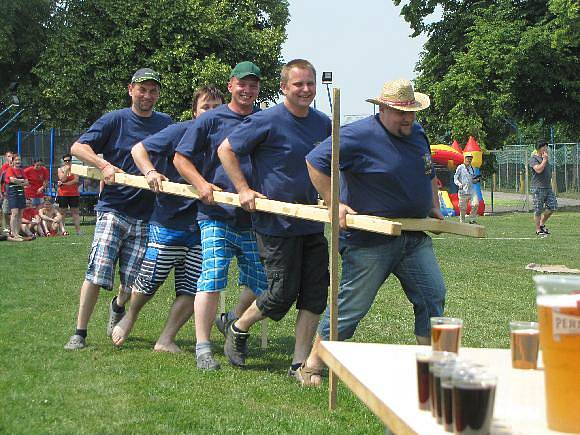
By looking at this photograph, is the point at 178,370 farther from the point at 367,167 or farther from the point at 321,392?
the point at 367,167

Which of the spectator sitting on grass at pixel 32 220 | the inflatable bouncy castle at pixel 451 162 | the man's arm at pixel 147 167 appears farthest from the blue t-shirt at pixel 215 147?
the inflatable bouncy castle at pixel 451 162

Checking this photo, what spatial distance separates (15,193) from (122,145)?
15.3 metres

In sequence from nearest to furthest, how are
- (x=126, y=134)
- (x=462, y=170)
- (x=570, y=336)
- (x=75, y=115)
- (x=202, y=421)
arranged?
(x=570, y=336) → (x=202, y=421) → (x=126, y=134) → (x=462, y=170) → (x=75, y=115)

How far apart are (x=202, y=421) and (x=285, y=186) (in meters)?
1.75

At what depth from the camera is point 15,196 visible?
22.8 m

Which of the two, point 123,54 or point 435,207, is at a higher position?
point 123,54

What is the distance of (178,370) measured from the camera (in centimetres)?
739

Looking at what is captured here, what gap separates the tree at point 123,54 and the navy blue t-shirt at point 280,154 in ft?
110

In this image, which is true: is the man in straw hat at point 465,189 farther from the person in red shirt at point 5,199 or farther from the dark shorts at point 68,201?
the person in red shirt at point 5,199

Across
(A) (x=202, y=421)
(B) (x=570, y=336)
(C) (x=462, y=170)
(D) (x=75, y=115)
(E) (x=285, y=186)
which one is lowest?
(A) (x=202, y=421)

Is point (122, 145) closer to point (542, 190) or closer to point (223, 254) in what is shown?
point (223, 254)

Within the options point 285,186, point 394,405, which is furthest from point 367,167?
point 394,405

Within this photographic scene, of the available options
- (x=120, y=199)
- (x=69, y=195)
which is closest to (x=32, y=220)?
(x=69, y=195)

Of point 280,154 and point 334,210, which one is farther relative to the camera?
point 280,154
